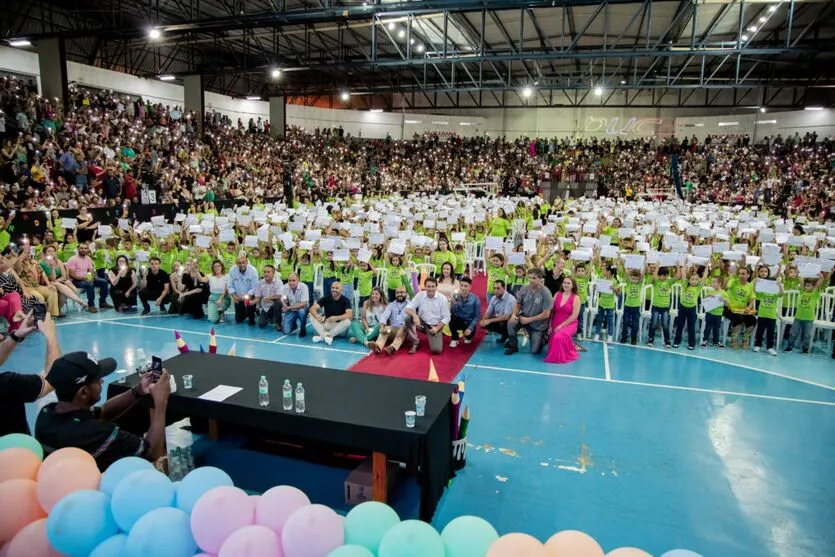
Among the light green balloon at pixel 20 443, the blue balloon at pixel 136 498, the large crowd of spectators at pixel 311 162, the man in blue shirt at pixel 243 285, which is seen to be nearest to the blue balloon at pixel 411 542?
the blue balloon at pixel 136 498

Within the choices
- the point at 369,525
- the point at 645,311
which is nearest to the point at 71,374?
the point at 369,525

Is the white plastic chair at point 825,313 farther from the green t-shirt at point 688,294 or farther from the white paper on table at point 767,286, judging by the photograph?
the green t-shirt at point 688,294

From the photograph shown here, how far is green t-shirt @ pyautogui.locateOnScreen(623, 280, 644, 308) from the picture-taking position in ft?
28.0

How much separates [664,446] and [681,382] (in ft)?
6.63

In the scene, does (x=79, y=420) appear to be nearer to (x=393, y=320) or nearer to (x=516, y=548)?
(x=516, y=548)

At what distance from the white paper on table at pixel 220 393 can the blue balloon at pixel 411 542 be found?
2.66 meters

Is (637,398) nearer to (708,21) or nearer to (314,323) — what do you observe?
(314,323)

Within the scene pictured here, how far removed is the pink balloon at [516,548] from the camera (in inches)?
75.7

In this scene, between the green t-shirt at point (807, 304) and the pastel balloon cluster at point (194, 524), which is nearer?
the pastel balloon cluster at point (194, 524)

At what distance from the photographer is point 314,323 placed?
28.8 feet

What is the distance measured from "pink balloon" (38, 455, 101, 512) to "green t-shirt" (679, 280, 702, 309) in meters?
8.02

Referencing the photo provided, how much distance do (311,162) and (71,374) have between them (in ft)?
90.8

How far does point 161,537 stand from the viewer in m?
2.19

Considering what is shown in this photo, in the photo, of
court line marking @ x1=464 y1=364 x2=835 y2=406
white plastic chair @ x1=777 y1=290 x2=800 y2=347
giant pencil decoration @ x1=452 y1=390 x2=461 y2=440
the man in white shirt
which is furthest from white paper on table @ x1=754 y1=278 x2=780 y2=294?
giant pencil decoration @ x1=452 y1=390 x2=461 y2=440
